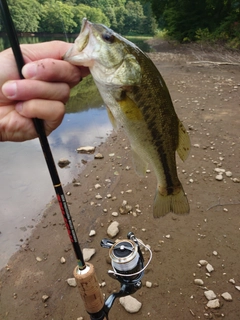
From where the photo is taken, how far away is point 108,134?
8.59 m

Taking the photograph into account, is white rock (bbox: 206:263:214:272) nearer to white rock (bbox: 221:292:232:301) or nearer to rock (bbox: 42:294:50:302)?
white rock (bbox: 221:292:232:301)

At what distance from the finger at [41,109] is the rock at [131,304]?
249 cm

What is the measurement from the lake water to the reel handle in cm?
245

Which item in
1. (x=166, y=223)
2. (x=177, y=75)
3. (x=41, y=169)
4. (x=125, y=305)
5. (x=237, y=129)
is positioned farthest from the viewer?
(x=177, y=75)

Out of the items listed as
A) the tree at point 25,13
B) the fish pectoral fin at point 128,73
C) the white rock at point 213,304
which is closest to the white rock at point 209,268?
the white rock at point 213,304

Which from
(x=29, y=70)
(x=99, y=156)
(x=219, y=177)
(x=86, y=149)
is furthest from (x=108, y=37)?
(x=86, y=149)

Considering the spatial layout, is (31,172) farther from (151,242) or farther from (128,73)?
(128,73)

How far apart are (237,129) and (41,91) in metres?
6.67

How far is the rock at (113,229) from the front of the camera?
14.0 ft

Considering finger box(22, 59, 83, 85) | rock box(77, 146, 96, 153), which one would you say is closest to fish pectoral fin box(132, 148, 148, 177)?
finger box(22, 59, 83, 85)

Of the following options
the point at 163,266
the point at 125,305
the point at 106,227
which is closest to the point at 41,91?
the point at 125,305

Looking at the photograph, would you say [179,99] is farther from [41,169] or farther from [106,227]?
[106,227]

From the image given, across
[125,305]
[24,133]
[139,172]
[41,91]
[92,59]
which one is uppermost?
[92,59]

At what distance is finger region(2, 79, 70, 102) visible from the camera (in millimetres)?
1470
